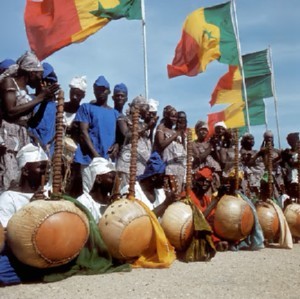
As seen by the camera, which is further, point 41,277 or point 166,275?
point 166,275

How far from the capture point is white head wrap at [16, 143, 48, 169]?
4699 millimetres

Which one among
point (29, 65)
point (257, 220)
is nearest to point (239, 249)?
point (257, 220)

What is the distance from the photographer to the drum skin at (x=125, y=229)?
16.0ft

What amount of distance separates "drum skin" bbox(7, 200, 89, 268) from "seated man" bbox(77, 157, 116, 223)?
1.08 metres

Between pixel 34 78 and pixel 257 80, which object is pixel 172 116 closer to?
pixel 34 78

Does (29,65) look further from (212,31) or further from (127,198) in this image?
(212,31)

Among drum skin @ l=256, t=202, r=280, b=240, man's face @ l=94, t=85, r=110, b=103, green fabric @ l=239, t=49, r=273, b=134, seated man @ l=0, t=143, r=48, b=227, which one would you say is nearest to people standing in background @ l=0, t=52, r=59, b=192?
seated man @ l=0, t=143, r=48, b=227

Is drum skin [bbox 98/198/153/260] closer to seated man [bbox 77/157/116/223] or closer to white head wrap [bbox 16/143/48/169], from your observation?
seated man [bbox 77/157/116/223]

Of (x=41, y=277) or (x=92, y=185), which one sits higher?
(x=92, y=185)

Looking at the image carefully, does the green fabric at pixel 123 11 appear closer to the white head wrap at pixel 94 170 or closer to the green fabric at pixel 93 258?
the white head wrap at pixel 94 170

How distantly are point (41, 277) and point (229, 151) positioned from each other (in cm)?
473

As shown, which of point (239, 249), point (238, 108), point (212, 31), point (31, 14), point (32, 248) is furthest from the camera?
point (238, 108)

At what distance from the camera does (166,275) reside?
15.5 feet

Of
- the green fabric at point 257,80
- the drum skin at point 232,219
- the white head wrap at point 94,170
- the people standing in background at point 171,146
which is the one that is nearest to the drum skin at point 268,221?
the drum skin at point 232,219
